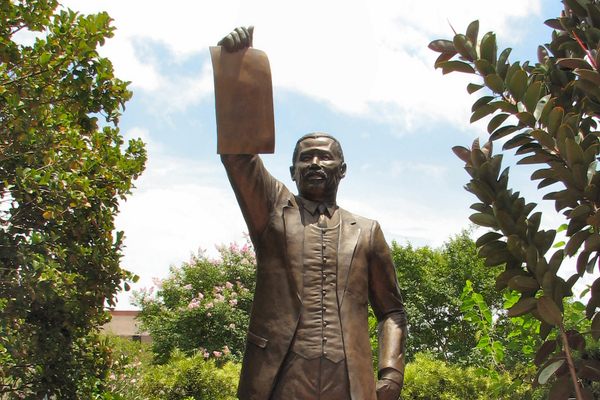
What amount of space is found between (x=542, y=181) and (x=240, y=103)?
1380 millimetres

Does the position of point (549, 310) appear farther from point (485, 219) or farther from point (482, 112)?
point (482, 112)

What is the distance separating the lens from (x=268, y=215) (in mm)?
3102

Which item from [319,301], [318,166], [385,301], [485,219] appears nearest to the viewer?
[485,219]

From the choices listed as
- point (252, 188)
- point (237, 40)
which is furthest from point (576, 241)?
point (237, 40)

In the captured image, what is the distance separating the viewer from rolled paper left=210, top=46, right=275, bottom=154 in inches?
115

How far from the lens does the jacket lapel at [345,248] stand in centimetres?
304

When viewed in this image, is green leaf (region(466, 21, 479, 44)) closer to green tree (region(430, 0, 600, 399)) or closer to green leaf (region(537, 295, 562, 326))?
green tree (region(430, 0, 600, 399))

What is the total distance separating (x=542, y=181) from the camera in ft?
9.73

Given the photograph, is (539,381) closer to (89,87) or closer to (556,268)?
(556,268)

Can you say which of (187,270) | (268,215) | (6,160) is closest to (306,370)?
(268,215)

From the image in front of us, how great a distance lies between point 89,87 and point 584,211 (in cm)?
472

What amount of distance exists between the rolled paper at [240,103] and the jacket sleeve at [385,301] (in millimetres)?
759

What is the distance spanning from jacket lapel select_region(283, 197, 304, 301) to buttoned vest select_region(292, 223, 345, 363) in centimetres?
2

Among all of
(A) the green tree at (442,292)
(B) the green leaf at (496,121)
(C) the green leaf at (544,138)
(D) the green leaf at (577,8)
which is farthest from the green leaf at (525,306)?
(A) the green tree at (442,292)
